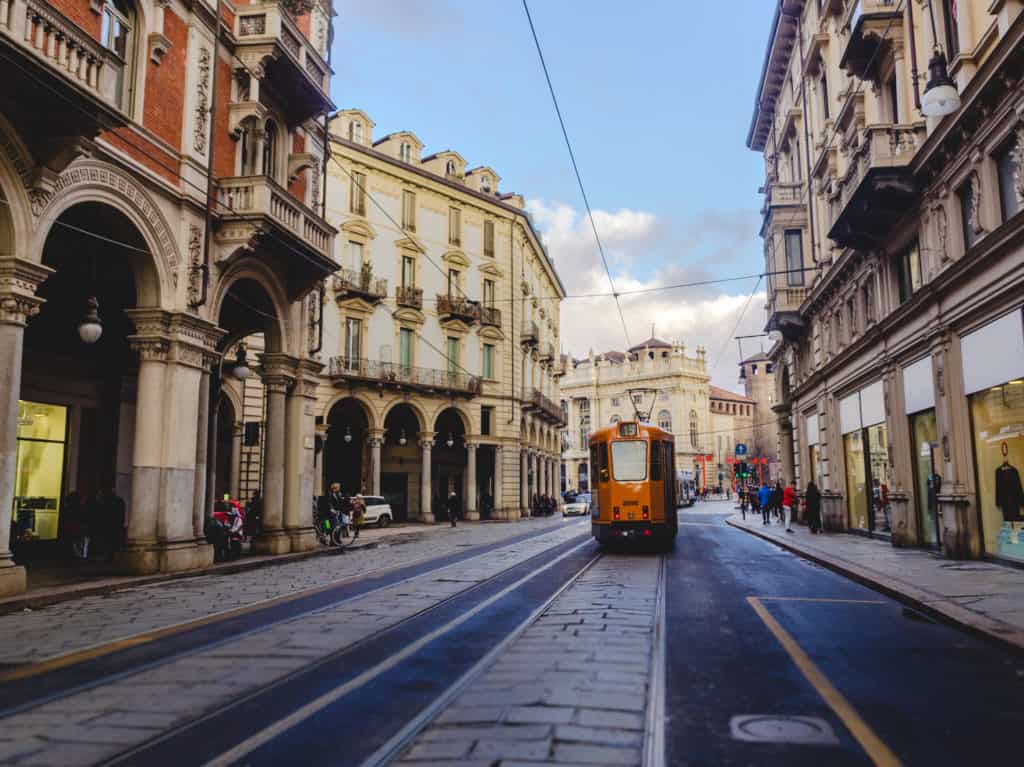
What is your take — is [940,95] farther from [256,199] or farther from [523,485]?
[523,485]

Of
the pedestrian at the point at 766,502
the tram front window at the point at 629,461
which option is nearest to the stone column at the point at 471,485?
the pedestrian at the point at 766,502

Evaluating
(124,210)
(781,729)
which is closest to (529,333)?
(124,210)

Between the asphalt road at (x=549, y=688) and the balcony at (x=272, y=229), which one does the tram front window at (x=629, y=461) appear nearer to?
the balcony at (x=272, y=229)

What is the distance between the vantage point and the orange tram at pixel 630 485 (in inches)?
747

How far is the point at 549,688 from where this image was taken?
5.93 meters

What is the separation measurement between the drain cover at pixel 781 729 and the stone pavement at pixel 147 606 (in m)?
5.93

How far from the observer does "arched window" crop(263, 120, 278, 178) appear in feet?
63.0

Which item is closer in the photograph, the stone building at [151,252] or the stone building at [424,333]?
the stone building at [151,252]

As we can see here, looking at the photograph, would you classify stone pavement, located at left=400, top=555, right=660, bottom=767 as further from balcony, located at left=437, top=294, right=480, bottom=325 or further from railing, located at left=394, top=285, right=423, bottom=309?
balcony, located at left=437, top=294, right=480, bottom=325

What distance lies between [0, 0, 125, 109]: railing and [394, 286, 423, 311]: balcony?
28.3m

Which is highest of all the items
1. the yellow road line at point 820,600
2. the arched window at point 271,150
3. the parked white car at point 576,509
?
the arched window at point 271,150

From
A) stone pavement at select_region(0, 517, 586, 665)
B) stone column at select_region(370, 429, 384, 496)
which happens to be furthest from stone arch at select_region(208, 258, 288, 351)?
stone column at select_region(370, 429, 384, 496)

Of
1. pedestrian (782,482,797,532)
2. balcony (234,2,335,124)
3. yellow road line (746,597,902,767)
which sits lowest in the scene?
yellow road line (746,597,902,767)

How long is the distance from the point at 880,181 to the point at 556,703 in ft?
49.3
